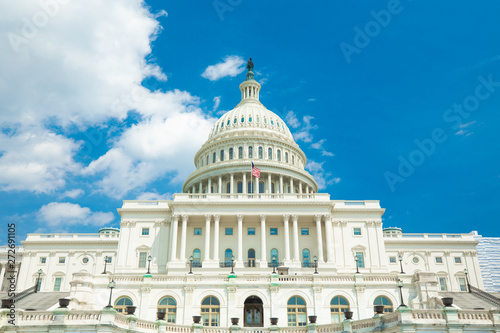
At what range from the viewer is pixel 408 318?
3127cm

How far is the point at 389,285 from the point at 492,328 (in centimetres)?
1390

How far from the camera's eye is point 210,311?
4419 cm

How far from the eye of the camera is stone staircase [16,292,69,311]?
41781 mm

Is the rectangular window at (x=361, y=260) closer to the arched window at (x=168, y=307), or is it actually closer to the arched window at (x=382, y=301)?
the arched window at (x=382, y=301)

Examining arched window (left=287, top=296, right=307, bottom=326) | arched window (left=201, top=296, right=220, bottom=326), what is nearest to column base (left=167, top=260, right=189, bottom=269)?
arched window (left=201, top=296, right=220, bottom=326)

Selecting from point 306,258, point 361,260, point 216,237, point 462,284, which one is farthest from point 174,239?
point 462,284

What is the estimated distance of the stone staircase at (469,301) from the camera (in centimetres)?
4231

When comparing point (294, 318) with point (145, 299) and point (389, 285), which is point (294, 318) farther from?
point (145, 299)

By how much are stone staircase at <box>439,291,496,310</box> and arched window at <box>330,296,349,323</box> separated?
1003 centimetres

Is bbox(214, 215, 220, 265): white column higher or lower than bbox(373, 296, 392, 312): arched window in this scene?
higher

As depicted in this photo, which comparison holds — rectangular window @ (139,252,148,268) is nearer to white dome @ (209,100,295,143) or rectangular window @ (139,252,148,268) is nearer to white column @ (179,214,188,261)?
white column @ (179,214,188,261)

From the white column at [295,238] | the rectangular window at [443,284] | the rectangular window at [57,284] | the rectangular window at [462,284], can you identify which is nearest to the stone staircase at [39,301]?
the white column at [295,238]

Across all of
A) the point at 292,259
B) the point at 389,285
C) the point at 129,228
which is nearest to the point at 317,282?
the point at 389,285

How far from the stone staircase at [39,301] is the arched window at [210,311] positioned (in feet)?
44.8
